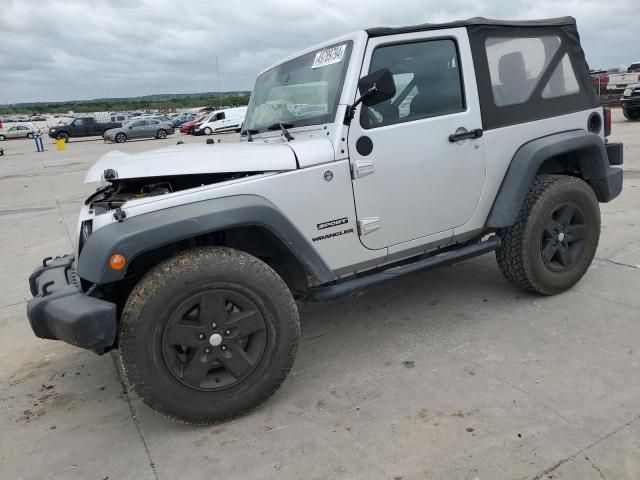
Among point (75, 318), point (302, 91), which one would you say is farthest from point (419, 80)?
point (75, 318)

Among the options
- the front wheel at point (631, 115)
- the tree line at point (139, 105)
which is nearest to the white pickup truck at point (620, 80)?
the front wheel at point (631, 115)

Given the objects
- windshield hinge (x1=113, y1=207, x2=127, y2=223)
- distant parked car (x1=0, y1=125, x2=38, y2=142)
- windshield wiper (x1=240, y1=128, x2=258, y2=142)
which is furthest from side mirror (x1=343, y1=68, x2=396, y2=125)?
distant parked car (x1=0, y1=125, x2=38, y2=142)

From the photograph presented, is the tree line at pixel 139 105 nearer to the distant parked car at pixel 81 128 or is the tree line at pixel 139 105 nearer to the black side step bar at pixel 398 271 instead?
the distant parked car at pixel 81 128

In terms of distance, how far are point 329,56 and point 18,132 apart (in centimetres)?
5080

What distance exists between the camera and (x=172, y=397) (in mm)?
2580

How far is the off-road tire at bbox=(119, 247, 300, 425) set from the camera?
248cm

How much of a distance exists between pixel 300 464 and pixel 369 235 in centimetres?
133

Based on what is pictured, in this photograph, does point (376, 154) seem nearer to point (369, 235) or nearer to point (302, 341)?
point (369, 235)

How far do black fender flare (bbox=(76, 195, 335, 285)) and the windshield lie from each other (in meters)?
0.74

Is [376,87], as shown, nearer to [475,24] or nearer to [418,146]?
[418,146]

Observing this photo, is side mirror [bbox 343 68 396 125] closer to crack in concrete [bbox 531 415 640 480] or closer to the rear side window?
the rear side window

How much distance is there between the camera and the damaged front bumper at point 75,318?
93.9 inches

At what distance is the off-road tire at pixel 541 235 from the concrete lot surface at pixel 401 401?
0.18 metres

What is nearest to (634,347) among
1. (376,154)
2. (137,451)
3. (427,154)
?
(427,154)
